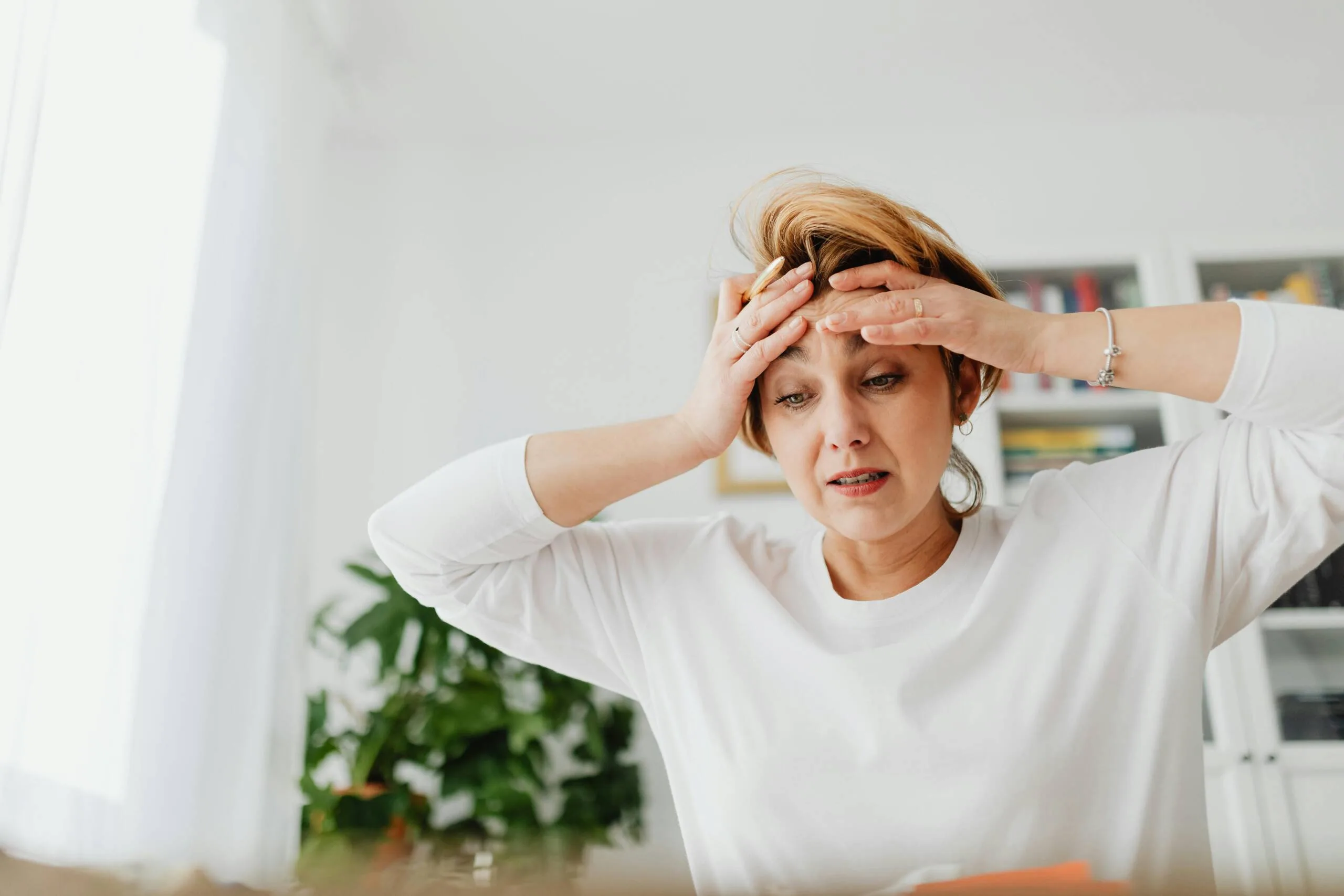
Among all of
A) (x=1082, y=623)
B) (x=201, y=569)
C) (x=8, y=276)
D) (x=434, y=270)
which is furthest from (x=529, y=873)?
(x=434, y=270)

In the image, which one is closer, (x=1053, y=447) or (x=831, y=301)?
(x=831, y=301)

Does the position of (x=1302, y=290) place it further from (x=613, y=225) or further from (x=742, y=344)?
(x=742, y=344)

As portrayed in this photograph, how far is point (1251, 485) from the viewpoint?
36.5 inches

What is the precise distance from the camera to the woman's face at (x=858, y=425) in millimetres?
951

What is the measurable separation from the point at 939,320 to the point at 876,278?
0.08 m

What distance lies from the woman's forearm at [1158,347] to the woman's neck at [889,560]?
224 millimetres

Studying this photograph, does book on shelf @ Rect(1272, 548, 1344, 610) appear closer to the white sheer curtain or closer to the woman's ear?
the woman's ear

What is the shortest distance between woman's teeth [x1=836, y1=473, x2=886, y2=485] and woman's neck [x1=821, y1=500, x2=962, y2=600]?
104 mm

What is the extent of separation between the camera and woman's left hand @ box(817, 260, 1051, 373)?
939 mm

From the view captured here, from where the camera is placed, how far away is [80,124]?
141cm

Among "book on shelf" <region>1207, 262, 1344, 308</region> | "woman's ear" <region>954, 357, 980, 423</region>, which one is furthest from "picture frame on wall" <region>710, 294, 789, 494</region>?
"woman's ear" <region>954, 357, 980, 423</region>

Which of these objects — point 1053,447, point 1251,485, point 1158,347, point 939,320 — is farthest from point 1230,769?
point 939,320

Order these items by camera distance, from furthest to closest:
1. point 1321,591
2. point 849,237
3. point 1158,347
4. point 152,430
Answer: point 1321,591
point 152,430
point 849,237
point 1158,347

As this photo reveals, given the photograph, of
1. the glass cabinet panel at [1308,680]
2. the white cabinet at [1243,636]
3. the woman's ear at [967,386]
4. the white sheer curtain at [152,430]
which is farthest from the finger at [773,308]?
the glass cabinet panel at [1308,680]
